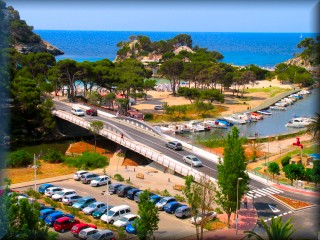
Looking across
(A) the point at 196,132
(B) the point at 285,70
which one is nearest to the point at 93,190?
(A) the point at 196,132

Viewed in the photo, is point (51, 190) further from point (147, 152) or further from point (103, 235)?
point (147, 152)

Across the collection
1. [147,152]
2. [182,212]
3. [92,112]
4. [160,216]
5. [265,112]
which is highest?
[92,112]

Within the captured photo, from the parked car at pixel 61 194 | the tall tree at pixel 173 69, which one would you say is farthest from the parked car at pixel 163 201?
the tall tree at pixel 173 69

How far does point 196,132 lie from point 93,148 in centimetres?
482

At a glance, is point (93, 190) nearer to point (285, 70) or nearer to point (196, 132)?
point (196, 132)

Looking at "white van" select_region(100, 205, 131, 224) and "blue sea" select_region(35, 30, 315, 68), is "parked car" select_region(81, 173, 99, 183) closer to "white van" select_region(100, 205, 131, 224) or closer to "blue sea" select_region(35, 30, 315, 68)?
"white van" select_region(100, 205, 131, 224)

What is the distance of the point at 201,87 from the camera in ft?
83.8

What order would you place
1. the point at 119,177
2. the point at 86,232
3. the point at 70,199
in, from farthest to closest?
the point at 119,177
the point at 70,199
the point at 86,232

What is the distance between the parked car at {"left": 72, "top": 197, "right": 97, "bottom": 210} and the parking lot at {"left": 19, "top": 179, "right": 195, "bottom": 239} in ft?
1.33

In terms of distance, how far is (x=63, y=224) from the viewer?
7.13m

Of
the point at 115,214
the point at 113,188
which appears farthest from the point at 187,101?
the point at 115,214

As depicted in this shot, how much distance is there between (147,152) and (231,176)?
466 centimetres

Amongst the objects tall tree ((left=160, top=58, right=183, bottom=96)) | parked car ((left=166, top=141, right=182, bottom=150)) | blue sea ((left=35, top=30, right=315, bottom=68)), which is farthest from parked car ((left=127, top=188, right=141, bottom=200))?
tall tree ((left=160, top=58, right=183, bottom=96))

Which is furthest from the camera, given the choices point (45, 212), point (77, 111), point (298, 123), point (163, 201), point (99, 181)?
point (298, 123)
